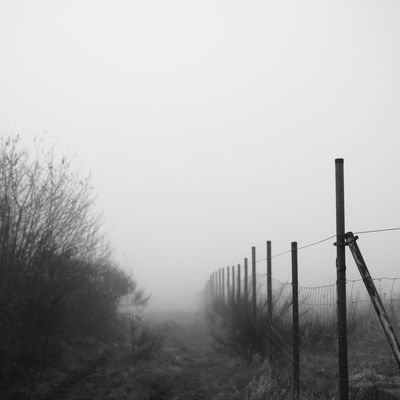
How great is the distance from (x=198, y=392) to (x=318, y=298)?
3.31 m

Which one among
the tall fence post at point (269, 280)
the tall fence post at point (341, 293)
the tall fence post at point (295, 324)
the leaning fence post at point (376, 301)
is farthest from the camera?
the tall fence post at point (269, 280)

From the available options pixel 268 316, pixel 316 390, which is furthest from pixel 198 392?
pixel 316 390

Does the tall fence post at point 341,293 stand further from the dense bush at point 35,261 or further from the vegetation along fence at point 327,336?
the dense bush at point 35,261

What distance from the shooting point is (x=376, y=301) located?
439 cm

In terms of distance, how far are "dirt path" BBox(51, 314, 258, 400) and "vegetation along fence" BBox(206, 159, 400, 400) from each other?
0.64 metres

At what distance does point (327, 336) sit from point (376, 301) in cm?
188

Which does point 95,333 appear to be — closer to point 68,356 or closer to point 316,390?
point 68,356

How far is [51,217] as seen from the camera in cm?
894

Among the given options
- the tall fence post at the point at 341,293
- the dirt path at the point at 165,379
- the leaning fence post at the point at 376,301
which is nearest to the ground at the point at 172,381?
the dirt path at the point at 165,379

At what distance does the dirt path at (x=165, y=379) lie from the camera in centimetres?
804

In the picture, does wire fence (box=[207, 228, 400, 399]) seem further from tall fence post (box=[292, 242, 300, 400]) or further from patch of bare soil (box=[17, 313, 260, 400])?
patch of bare soil (box=[17, 313, 260, 400])

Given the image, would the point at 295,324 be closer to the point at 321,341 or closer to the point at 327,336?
the point at 327,336

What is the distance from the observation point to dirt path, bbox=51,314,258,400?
8039 mm

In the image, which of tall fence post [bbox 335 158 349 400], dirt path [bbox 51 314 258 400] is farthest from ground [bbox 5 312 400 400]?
tall fence post [bbox 335 158 349 400]
